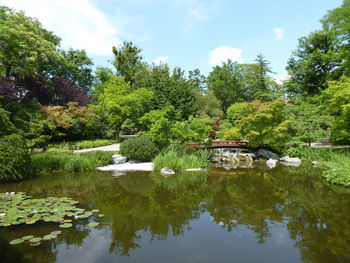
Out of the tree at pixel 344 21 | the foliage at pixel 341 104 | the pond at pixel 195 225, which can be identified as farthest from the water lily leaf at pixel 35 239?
the tree at pixel 344 21

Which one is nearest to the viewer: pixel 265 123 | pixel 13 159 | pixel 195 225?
pixel 195 225

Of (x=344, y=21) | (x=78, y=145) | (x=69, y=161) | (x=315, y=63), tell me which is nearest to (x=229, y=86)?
(x=315, y=63)

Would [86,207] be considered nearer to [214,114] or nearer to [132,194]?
[132,194]

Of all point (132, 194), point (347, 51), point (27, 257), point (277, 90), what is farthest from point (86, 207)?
point (277, 90)

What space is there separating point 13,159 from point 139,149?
20.1 ft

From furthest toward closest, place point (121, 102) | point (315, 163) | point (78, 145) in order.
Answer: point (121, 102), point (78, 145), point (315, 163)

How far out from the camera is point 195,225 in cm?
480

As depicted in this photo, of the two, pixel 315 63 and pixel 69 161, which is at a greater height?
pixel 315 63

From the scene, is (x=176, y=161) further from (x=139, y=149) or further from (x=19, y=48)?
(x=19, y=48)

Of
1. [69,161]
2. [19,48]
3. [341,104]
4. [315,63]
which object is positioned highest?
[315,63]

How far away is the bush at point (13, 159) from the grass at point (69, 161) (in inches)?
52.7

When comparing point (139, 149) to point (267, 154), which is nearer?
point (139, 149)

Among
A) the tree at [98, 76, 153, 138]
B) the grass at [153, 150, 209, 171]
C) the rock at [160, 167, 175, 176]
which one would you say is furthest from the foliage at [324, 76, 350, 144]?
the tree at [98, 76, 153, 138]

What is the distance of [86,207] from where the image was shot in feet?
19.0
